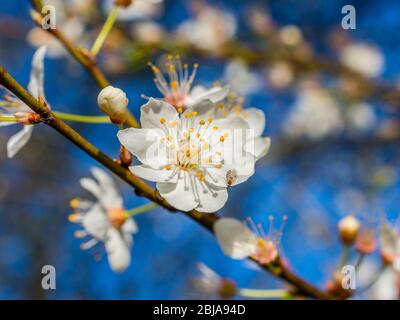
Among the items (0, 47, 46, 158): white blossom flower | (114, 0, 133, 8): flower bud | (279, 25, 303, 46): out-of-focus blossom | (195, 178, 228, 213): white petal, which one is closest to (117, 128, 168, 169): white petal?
(195, 178, 228, 213): white petal

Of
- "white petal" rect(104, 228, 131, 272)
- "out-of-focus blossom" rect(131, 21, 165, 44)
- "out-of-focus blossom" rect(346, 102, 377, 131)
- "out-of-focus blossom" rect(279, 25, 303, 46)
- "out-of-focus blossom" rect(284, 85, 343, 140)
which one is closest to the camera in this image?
"white petal" rect(104, 228, 131, 272)

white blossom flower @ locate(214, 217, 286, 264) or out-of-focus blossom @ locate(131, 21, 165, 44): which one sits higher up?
out-of-focus blossom @ locate(131, 21, 165, 44)

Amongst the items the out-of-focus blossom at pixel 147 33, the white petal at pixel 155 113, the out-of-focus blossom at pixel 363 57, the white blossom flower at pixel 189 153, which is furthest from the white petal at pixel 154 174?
the out-of-focus blossom at pixel 363 57

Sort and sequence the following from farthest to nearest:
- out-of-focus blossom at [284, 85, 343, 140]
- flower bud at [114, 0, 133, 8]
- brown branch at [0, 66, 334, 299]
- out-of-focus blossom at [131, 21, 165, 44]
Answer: out-of-focus blossom at [284, 85, 343, 140] → out-of-focus blossom at [131, 21, 165, 44] → flower bud at [114, 0, 133, 8] → brown branch at [0, 66, 334, 299]

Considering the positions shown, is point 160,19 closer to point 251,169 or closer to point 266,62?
point 266,62

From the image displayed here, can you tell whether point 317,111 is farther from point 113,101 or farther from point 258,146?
point 113,101

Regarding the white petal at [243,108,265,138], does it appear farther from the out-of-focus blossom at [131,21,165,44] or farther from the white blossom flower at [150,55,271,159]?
the out-of-focus blossom at [131,21,165,44]

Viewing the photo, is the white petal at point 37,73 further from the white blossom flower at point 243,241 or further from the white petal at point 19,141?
the white blossom flower at point 243,241
